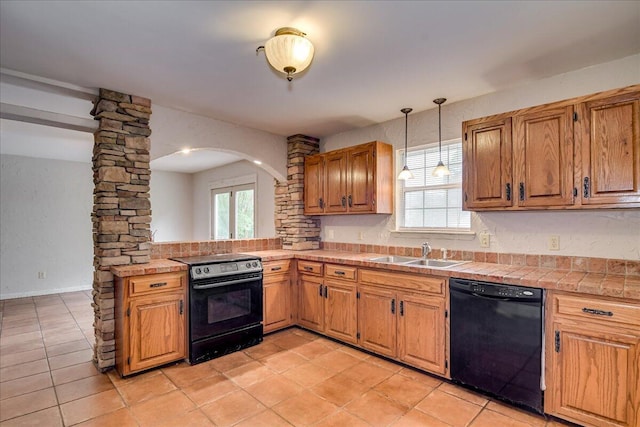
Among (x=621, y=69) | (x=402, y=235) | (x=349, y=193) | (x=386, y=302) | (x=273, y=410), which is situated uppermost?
(x=621, y=69)

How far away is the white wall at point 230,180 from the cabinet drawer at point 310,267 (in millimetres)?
1542

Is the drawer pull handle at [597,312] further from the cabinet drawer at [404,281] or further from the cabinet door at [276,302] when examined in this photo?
the cabinet door at [276,302]

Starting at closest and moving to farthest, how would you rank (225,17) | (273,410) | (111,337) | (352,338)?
(225,17) < (273,410) < (111,337) < (352,338)

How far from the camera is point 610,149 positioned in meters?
2.17

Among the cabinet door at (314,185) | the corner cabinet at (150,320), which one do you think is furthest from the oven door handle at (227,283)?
the cabinet door at (314,185)

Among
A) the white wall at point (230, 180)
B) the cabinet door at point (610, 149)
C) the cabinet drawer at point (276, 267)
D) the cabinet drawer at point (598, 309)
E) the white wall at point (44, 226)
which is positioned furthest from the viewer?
the white wall at point (230, 180)

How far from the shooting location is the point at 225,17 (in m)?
1.88

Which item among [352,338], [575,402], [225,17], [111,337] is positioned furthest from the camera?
[352,338]

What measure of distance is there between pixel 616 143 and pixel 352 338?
2606 mm

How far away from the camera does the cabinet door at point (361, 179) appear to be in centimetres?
359

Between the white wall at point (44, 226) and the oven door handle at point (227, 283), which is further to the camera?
the white wall at point (44, 226)

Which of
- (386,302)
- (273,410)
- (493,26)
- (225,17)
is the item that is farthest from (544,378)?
(225,17)

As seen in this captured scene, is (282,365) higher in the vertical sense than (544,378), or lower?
lower

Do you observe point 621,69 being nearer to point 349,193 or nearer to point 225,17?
point 349,193
